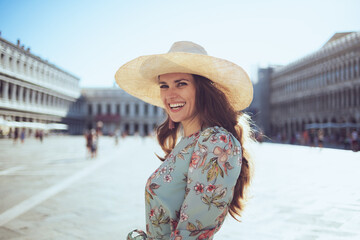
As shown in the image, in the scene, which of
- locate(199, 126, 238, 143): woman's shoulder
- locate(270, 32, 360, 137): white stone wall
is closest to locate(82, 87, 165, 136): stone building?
locate(270, 32, 360, 137): white stone wall

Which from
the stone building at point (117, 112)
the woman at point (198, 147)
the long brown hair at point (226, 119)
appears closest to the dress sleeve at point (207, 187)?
the woman at point (198, 147)

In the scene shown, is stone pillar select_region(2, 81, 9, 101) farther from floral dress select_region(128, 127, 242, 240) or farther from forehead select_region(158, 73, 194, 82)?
floral dress select_region(128, 127, 242, 240)

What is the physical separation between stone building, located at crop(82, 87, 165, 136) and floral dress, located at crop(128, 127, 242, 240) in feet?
234

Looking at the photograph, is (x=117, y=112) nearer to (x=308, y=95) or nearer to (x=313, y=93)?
(x=308, y=95)

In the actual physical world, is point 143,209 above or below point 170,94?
below

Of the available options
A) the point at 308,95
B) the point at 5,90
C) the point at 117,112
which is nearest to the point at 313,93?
the point at 308,95

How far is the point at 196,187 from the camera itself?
127 cm

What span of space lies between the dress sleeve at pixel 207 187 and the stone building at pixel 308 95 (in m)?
27.1

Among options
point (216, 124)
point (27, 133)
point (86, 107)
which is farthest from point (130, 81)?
point (86, 107)

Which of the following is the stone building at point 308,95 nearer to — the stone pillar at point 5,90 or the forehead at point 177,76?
the stone pillar at point 5,90

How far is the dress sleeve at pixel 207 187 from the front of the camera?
126cm

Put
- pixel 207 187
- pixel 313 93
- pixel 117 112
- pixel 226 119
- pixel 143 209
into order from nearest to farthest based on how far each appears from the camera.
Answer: pixel 207 187, pixel 226 119, pixel 143 209, pixel 313 93, pixel 117 112

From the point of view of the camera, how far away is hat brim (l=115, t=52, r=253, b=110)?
5.17 feet

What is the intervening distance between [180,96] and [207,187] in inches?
21.9
